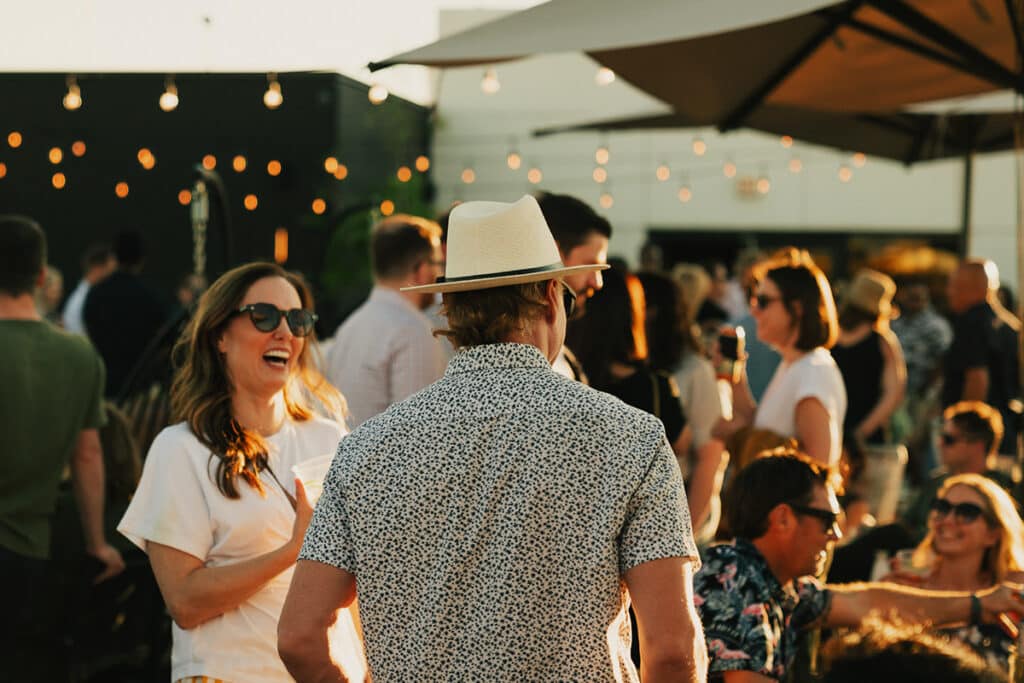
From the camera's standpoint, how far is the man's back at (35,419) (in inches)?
177

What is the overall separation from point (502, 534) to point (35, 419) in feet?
9.58

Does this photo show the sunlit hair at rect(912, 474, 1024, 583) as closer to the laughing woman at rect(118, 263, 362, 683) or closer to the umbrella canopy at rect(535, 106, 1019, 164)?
the laughing woman at rect(118, 263, 362, 683)

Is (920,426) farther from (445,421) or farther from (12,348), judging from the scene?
(445,421)

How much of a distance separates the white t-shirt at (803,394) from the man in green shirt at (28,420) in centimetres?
235

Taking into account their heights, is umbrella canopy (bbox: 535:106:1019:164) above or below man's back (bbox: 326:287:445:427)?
above

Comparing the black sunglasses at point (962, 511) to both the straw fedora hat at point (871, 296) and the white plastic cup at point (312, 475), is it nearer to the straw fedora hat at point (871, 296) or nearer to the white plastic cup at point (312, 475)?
the white plastic cup at point (312, 475)

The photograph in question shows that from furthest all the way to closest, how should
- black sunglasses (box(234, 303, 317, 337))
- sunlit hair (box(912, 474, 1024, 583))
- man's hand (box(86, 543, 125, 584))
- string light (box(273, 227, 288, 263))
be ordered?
string light (box(273, 227, 288, 263)) → man's hand (box(86, 543, 125, 584)) → sunlit hair (box(912, 474, 1024, 583)) → black sunglasses (box(234, 303, 317, 337))

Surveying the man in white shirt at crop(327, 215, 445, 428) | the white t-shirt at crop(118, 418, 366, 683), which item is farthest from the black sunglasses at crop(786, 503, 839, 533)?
the man in white shirt at crop(327, 215, 445, 428)

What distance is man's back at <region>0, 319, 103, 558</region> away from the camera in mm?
4496

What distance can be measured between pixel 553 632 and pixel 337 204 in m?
14.2

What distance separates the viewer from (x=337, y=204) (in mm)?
15953

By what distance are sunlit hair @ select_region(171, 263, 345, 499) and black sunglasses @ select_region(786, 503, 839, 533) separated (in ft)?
3.94

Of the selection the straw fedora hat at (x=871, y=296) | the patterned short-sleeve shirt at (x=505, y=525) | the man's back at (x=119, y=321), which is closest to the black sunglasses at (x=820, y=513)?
the patterned short-sleeve shirt at (x=505, y=525)

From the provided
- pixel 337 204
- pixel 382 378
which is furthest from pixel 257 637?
pixel 337 204
